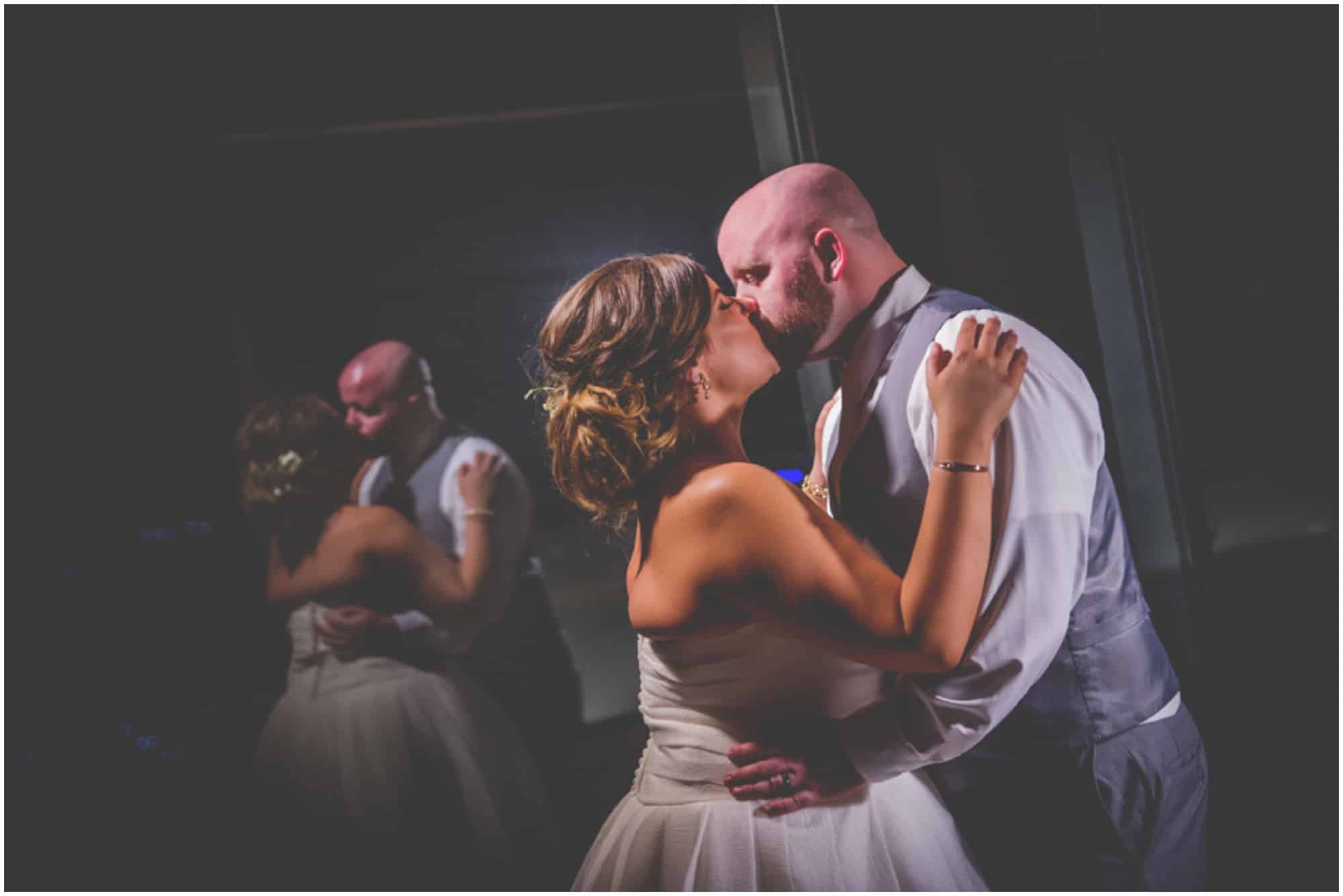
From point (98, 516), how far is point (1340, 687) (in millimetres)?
2645

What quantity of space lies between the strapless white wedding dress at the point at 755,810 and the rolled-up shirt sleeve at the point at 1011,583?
0.08 metres

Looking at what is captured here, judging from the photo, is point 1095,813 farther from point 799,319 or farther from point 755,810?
point 799,319

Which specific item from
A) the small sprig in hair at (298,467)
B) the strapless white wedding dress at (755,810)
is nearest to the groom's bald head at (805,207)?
the strapless white wedding dress at (755,810)

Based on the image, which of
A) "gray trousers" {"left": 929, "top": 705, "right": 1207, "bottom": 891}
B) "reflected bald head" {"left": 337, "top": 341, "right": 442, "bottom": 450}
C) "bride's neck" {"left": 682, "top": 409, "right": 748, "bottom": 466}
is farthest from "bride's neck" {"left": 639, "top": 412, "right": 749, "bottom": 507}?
"gray trousers" {"left": 929, "top": 705, "right": 1207, "bottom": 891}

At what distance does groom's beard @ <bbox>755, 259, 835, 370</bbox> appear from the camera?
1.90 metres

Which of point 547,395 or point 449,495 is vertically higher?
point 547,395

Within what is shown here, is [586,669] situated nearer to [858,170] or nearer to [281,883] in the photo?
[281,883]

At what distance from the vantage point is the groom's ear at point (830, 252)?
190cm

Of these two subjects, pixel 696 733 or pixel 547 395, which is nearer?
pixel 696 733

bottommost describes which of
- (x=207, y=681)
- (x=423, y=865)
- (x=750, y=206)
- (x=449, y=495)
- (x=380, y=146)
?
(x=423, y=865)

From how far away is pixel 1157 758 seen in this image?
1.90 metres

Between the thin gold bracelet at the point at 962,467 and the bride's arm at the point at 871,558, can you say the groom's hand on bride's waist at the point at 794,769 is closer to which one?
the bride's arm at the point at 871,558

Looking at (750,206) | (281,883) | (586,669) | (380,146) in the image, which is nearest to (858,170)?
(750,206)

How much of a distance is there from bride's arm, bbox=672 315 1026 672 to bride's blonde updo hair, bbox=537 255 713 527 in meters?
0.15
